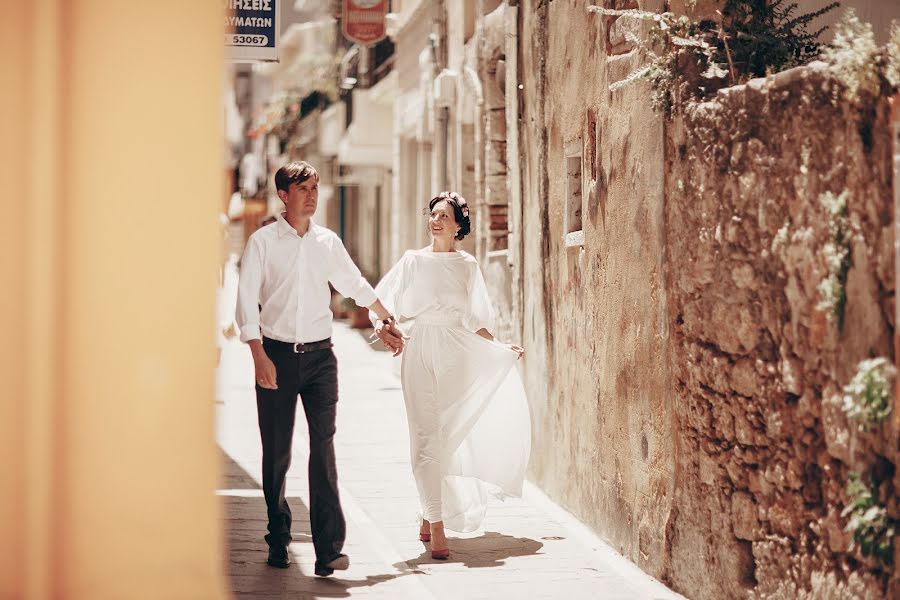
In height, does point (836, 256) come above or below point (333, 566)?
above

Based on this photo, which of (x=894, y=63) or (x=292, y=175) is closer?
(x=894, y=63)

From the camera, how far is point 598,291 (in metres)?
7.99

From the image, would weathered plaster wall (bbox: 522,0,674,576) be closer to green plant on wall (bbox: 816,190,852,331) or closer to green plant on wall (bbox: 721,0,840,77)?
green plant on wall (bbox: 721,0,840,77)

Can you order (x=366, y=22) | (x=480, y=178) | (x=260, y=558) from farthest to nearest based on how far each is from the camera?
1. (x=366, y=22)
2. (x=480, y=178)
3. (x=260, y=558)

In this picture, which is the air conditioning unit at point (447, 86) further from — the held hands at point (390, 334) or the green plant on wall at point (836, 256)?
the green plant on wall at point (836, 256)

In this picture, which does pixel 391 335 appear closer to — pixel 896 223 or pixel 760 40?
pixel 760 40

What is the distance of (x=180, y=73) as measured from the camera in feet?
14.3

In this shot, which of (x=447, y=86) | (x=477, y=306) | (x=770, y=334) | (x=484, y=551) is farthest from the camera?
(x=447, y=86)

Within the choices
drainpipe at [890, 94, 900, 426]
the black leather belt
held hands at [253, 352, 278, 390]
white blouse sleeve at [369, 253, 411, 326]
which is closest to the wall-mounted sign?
white blouse sleeve at [369, 253, 411, 326]

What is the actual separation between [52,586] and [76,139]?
4.53 ft

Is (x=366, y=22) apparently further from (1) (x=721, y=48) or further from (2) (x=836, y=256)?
(2) (x=836, y=256)

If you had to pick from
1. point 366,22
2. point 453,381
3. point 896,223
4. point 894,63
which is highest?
point 366,22

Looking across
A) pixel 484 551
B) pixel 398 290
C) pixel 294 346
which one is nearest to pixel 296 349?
pixel 294 346

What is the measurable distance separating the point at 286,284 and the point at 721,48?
2417 millimetres
